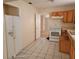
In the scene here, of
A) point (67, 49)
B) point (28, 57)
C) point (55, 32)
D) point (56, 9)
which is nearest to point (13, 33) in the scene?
point (28, 57)

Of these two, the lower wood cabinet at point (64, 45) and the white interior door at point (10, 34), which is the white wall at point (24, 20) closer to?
the white interior door at point (10, 34)

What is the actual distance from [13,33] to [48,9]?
17.1ft

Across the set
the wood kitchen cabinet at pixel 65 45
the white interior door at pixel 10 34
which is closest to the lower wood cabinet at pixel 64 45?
the wood kitchen cabinet at pixel 65 45

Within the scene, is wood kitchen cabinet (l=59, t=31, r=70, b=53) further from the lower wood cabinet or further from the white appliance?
the white appliance

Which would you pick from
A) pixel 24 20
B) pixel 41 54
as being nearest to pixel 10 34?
pixel 41 54

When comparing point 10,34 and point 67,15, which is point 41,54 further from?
point 67,15

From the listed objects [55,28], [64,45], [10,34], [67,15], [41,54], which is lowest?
[41,54]

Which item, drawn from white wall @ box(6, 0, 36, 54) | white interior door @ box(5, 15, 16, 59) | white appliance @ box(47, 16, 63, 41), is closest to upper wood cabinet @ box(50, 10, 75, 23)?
white appliance @ box(47, 16, 63, 41)

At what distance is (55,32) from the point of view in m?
7.93

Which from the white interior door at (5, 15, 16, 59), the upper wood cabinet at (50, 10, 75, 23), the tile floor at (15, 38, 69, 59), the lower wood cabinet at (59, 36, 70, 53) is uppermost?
the upper wood cabinet at (50, 10, 75, 23)

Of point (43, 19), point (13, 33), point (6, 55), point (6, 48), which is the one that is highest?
point (43, 19)

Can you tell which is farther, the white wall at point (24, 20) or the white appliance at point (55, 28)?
the white appliance at point (55, 28)

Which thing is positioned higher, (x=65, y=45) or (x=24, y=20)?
(x=24, y=20)
